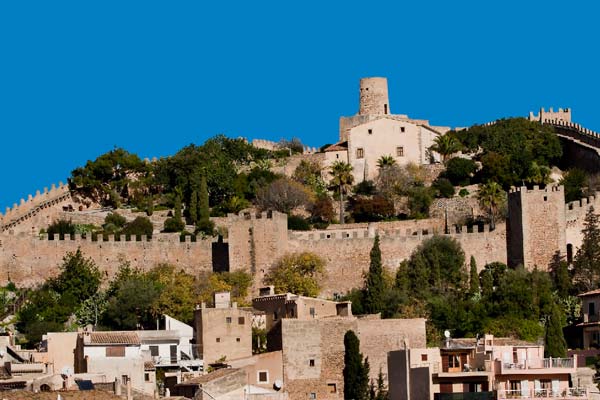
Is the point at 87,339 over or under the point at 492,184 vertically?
under

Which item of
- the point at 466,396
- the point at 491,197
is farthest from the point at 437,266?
the point at 466,396

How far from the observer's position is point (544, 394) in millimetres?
45188

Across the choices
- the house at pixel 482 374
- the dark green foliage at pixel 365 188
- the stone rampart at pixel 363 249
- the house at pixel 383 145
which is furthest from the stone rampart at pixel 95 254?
the house at pixel 482 374

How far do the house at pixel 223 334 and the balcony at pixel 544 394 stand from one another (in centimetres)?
1440

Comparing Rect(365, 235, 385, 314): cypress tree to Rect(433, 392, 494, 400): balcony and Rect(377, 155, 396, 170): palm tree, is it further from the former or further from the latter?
Rect(433, 392, 494, 400): balcony

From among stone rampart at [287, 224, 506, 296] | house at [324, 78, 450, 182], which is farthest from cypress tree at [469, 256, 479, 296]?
house at [324, 78, 450, 182]

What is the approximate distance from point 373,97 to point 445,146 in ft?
29.2

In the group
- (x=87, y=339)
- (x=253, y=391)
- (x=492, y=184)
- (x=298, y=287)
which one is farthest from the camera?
(x=492, y=184)

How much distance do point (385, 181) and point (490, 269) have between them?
44.0ft

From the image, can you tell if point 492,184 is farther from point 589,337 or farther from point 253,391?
point 253,391

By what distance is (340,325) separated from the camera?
5669 cm

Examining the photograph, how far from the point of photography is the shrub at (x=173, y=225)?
8073cm

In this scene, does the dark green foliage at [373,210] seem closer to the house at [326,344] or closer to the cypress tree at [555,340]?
the cypress tree at [555,340]

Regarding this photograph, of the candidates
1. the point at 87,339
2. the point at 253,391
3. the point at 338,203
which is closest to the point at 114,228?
the point at 338,203
